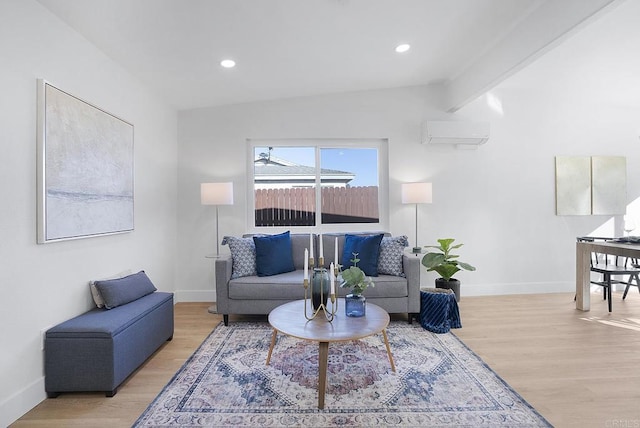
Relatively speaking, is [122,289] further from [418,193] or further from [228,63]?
[418,193]

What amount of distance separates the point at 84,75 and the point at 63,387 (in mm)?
2220

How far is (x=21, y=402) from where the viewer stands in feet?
6.28

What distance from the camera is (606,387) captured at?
2.17 metres

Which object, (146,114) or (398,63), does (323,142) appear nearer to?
(398,63)

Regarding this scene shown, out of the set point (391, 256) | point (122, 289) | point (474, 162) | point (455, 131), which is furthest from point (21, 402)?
point (474, 162)

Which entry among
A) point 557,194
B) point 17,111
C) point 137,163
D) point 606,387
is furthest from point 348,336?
point 557,194

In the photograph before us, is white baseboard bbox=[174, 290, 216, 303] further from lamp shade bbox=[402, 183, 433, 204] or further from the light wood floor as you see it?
lamp shade bbox=[402, 183, 433, 204]

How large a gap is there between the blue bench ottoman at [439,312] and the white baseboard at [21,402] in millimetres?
3039

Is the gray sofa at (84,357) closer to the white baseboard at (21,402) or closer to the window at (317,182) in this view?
the white baseboard at (21,402)

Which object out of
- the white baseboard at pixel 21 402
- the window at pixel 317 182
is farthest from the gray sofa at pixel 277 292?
the white baseboard at pixel 21 402

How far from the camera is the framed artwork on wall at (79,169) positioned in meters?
2.09

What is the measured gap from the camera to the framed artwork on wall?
6.87 feet

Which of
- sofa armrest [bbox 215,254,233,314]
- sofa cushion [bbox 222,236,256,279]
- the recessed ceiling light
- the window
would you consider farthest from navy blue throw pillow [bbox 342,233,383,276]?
the recessed ceiling light

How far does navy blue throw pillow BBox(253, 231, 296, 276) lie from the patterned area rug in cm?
82
